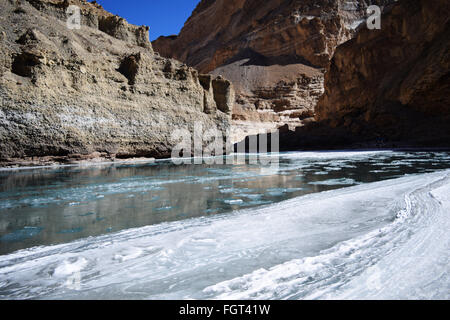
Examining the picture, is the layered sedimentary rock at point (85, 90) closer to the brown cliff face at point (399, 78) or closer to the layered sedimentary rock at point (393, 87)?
the layered sedimentary rock at point (393, 87)

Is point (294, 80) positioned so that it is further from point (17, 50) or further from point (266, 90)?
point (17, 50)

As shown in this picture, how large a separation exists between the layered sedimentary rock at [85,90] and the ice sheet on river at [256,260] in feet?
33.4

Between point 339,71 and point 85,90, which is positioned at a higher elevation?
point 339,71

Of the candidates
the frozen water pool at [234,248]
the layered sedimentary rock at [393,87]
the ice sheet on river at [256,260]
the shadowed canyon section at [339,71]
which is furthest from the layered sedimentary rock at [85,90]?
the shadowed canyon section at [339,71]

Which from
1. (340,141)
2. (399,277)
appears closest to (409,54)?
(340,141)

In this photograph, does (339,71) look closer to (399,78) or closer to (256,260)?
(399,78)

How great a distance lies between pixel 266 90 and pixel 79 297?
41.5 meters

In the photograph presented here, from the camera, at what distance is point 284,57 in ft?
147

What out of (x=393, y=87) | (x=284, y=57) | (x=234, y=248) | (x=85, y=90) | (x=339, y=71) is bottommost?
(x=234, y=248)

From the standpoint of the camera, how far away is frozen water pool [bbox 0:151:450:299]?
1251 millimetres

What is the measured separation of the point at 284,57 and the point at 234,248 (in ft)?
158

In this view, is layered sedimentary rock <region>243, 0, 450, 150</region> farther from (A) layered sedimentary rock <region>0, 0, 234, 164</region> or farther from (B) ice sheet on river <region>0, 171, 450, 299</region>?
(B) ice sheet on river <region>0, 171, 450, 299</region>

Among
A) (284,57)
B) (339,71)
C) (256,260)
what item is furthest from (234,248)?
(284,57)

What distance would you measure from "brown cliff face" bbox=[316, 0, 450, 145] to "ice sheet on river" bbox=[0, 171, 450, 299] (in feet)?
62.6
